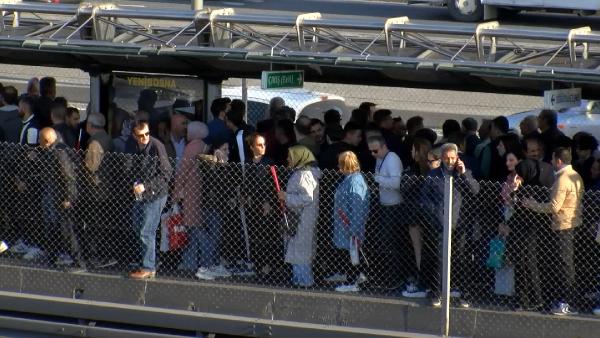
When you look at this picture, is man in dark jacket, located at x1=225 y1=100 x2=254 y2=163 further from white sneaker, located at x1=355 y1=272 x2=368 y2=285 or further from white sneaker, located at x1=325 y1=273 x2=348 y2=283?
white sneaker, located at x1=355 y1=272 x2=368 y2=285

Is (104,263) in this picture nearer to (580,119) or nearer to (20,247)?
(20,247)

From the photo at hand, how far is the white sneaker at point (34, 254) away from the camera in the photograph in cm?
1234

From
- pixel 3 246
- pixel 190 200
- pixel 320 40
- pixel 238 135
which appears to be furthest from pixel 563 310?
pixel 3 246

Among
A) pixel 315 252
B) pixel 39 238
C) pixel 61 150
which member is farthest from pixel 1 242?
pixel 315 252

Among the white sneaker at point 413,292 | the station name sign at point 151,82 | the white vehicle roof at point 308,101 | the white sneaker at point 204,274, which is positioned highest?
the station name sign at point 151,82

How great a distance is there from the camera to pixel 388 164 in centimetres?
1184

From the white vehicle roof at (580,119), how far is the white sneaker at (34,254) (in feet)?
39.0

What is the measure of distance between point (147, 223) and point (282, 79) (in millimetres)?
2783

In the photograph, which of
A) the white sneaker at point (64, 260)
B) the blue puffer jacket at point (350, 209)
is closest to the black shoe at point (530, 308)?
the blue puffer jacket at point (350, 209)

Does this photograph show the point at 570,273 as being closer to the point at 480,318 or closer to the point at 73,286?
the point at 480,318

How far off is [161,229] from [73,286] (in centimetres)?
105

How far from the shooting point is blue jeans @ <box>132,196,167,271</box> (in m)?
11.8

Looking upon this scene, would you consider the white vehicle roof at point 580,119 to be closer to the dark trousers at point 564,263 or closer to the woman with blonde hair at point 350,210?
the woman with blonde hair at point 350,210

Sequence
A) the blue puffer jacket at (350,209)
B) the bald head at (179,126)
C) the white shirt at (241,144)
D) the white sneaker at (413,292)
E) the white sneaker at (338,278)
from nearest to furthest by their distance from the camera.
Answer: the blue puffer jacket at (350,209) < the white sneaker at (413,292) < the white sneaker at (338,278) < the white shirt at (241,144) < the bald head at (179,126)
